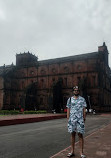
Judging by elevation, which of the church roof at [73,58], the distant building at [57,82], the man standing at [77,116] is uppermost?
the church roof at [73,58]

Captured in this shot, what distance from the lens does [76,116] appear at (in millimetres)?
5871

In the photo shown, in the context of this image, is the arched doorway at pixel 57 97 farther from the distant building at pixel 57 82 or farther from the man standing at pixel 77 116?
the man standing at pixel 77 116

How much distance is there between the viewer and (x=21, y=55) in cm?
6700

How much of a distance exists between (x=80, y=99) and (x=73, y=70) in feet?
158

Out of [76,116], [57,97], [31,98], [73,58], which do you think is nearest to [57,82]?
[57,97]

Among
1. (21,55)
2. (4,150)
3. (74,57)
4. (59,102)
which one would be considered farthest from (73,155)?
(21,55)

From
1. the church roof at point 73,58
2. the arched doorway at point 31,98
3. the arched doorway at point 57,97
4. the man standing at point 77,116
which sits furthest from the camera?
the arched doorway at point 31,98

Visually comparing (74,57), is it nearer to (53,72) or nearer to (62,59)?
(62,59)

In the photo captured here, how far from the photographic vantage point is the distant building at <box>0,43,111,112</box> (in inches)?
1950

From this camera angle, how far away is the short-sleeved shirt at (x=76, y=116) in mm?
5816

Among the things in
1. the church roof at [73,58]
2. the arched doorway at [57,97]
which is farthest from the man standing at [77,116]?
the church roof at [73,58]

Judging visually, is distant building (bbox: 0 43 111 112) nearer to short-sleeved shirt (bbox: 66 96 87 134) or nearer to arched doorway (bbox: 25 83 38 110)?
arched doorway (bbox: 25 83 38 110)

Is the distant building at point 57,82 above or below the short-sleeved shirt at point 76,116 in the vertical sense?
above

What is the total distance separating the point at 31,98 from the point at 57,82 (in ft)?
27.2
